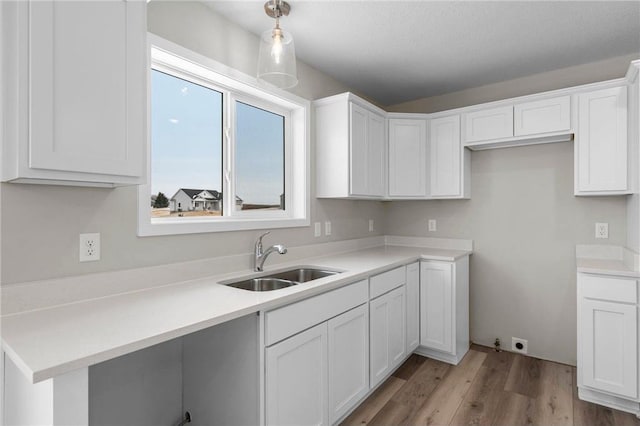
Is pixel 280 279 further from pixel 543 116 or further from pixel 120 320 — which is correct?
pixel 543 116

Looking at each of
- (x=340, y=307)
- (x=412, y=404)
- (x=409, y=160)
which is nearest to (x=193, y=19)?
(x=340, y=307)

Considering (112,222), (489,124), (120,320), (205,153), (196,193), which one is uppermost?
(489,124)

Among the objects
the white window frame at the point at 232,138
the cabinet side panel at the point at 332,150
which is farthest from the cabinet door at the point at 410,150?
the white window frame at the point at 232,138

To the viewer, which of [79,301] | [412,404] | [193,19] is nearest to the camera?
[79,301]

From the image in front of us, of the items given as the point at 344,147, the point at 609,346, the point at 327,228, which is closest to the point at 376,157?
the point at 344,147

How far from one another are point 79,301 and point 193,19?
1.58 meters

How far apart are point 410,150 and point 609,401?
235 centimetres

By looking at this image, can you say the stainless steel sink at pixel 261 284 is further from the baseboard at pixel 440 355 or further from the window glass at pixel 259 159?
the baseboard at pixel 440 355

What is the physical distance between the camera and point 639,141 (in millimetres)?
2193

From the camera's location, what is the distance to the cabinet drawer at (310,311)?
5.15 ft

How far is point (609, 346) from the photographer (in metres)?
2.24

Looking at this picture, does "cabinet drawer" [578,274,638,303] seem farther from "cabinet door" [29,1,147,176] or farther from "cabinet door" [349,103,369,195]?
"cabinet door" [29,1,147,176]

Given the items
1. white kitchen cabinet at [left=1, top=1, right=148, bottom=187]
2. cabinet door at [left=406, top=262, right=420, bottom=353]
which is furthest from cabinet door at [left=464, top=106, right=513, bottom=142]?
white kitchen cabinet at [left=1, top=1, right=148, bottom=187]

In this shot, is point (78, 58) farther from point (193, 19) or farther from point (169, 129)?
point (193, 19)
